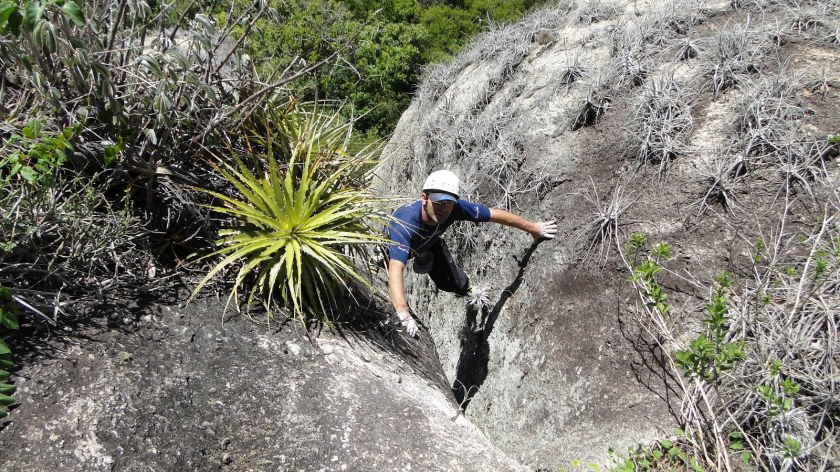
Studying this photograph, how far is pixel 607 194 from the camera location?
463 cm

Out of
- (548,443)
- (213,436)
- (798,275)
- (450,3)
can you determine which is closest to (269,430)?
(213,436)

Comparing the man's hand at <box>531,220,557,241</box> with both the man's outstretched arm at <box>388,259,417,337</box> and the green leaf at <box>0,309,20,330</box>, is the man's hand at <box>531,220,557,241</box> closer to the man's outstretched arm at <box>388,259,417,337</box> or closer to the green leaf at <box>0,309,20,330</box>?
the man's outstretched arm at <box>388,259,417,337</box>

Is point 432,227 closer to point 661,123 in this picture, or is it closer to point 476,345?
point 476,345

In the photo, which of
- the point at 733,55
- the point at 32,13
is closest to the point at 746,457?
the point at 733,55

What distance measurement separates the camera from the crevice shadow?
5.01 meters

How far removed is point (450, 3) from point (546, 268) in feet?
50.3

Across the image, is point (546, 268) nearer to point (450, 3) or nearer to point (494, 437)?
point (494, 437)

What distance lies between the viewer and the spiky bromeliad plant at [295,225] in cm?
361

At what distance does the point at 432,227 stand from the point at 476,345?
135 cm

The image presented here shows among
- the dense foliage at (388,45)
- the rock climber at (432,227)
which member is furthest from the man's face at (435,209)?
the dense foliage at (388,45)

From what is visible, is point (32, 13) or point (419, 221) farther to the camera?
point (419, 221)

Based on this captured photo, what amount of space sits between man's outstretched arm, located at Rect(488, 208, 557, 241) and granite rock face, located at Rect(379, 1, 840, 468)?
10 centimetres

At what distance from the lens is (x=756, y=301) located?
332 cm

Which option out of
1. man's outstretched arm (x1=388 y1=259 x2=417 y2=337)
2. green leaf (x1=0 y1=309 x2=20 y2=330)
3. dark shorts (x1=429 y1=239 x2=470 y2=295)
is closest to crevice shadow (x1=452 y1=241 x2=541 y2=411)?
dark shorts (x1=429 y1=239 x2=470 y2=295)
